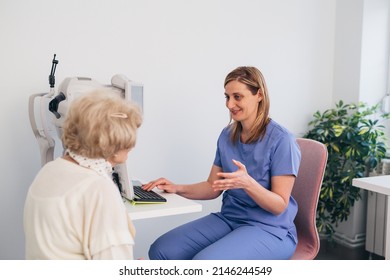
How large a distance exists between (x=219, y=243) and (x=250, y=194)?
210 millimetres

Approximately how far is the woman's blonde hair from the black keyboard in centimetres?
50

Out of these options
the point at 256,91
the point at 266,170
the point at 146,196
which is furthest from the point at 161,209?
the point at 256,91

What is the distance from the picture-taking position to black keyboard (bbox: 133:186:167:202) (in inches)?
58.4

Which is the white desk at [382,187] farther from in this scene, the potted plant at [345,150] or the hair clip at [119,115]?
the hair clip at [119,115]

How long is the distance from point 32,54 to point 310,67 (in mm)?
1754

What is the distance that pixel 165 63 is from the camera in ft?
7.23

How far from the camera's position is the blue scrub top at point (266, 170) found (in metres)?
1.55

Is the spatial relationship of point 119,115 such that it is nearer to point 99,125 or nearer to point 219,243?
point 99,125

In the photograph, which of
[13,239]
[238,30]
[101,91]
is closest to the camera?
[101,91]

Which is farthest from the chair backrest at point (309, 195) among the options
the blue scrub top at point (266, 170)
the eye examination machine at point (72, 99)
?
the eye examination machine at point (72, 99)

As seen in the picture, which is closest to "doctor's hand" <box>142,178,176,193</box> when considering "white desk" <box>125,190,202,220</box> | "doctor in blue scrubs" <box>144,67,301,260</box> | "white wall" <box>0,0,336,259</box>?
"doctor in blue scrubs" <box>144,67,301,260</box>
